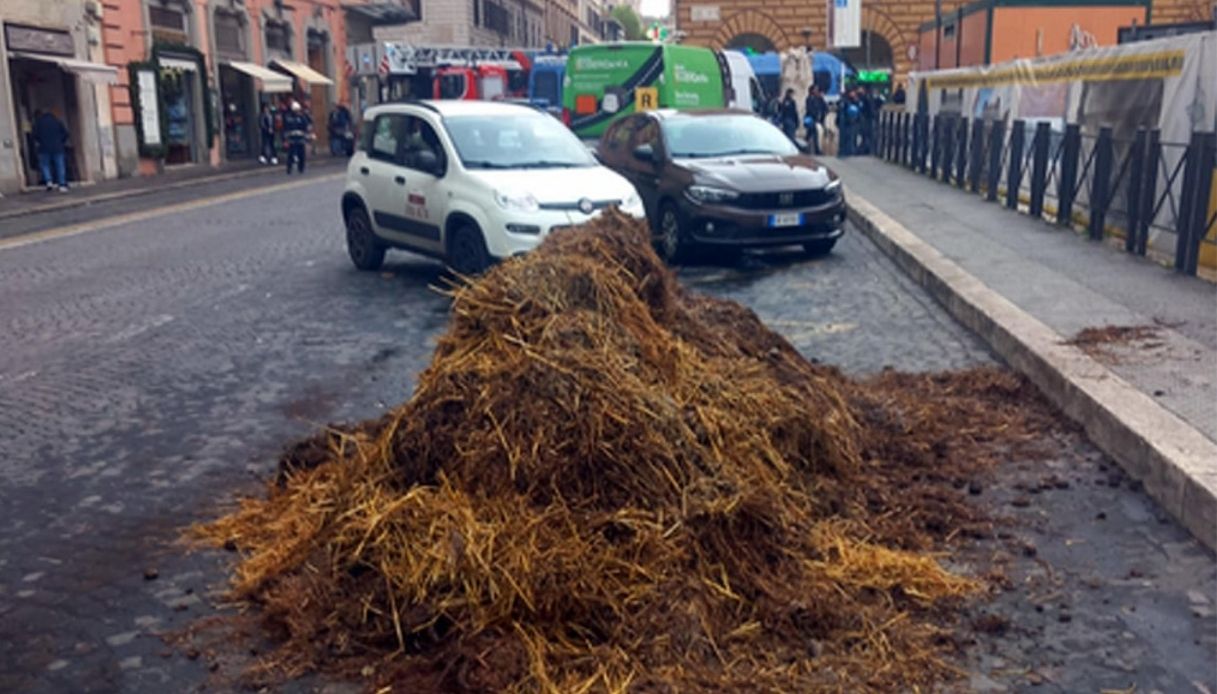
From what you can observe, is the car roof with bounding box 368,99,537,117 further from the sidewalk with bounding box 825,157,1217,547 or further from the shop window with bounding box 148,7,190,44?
the shop window with bounding box 148,7,190,44

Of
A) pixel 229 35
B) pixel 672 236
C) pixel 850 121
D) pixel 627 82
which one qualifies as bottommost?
pixel 672 236

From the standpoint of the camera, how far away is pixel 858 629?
4051 millimetres

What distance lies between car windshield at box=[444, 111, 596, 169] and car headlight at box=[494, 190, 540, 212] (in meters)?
0.74

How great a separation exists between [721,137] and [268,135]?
23.8m

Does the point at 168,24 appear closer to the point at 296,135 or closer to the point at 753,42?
the point at 296,135

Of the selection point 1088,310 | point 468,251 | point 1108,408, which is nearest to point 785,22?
point 468,251

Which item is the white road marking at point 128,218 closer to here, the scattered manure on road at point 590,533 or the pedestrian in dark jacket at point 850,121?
the scattered manure on road at point 590,533

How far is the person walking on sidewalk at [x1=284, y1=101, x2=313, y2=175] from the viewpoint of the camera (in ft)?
101

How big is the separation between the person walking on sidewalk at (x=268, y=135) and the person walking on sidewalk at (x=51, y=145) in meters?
9.75

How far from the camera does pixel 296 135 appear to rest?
30688 millimetres

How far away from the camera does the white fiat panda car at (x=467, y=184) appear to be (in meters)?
10.6

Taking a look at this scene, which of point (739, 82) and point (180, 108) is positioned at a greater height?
point (739, 82)

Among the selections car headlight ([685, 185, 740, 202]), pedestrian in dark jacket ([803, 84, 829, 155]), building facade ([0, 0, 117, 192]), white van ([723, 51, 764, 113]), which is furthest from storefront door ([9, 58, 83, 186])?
car headlight ([685, 185, 740, 202])

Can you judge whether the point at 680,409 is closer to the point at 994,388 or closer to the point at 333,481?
the point at 333,481
